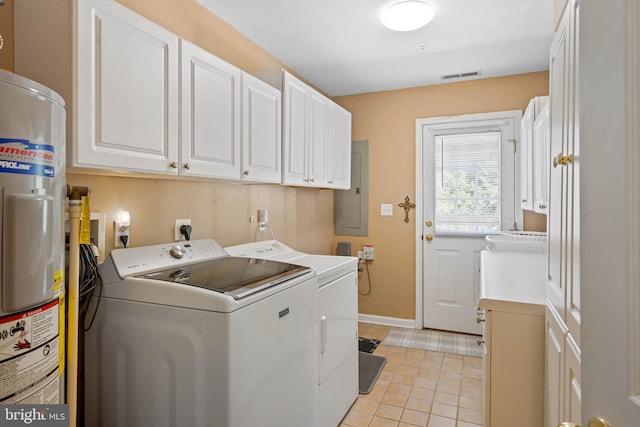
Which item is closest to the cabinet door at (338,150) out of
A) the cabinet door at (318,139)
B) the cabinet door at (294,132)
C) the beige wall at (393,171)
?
the cabinet door at (318,139)

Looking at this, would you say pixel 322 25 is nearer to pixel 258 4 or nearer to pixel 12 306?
pixel 258 4

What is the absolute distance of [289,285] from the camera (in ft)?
5.36

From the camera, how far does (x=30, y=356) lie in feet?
3.12

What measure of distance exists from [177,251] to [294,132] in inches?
45.3

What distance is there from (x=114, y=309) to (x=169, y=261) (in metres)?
0.34

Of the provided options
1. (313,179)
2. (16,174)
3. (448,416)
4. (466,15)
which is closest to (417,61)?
(466,15)

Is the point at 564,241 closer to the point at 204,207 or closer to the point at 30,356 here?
the point at 30,356

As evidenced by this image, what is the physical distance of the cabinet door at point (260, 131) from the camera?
2033 mm

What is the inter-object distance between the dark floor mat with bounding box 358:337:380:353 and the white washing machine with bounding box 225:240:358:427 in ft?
2.75

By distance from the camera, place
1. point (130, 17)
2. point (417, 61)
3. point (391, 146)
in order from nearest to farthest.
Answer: point (130, 17), point (417, 61), point (391, 146)

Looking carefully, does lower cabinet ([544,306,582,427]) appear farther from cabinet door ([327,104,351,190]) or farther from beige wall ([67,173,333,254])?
cabinet door ([327,104,351,190])

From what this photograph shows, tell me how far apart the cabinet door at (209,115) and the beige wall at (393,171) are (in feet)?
7.23

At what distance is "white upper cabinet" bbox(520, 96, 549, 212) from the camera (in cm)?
232

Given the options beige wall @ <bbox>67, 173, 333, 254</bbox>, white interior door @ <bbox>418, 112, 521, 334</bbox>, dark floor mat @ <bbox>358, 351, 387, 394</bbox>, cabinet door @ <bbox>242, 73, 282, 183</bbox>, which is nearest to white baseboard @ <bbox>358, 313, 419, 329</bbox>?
white interior door @ <bbox>418, 112, 521, 334</bbox>
